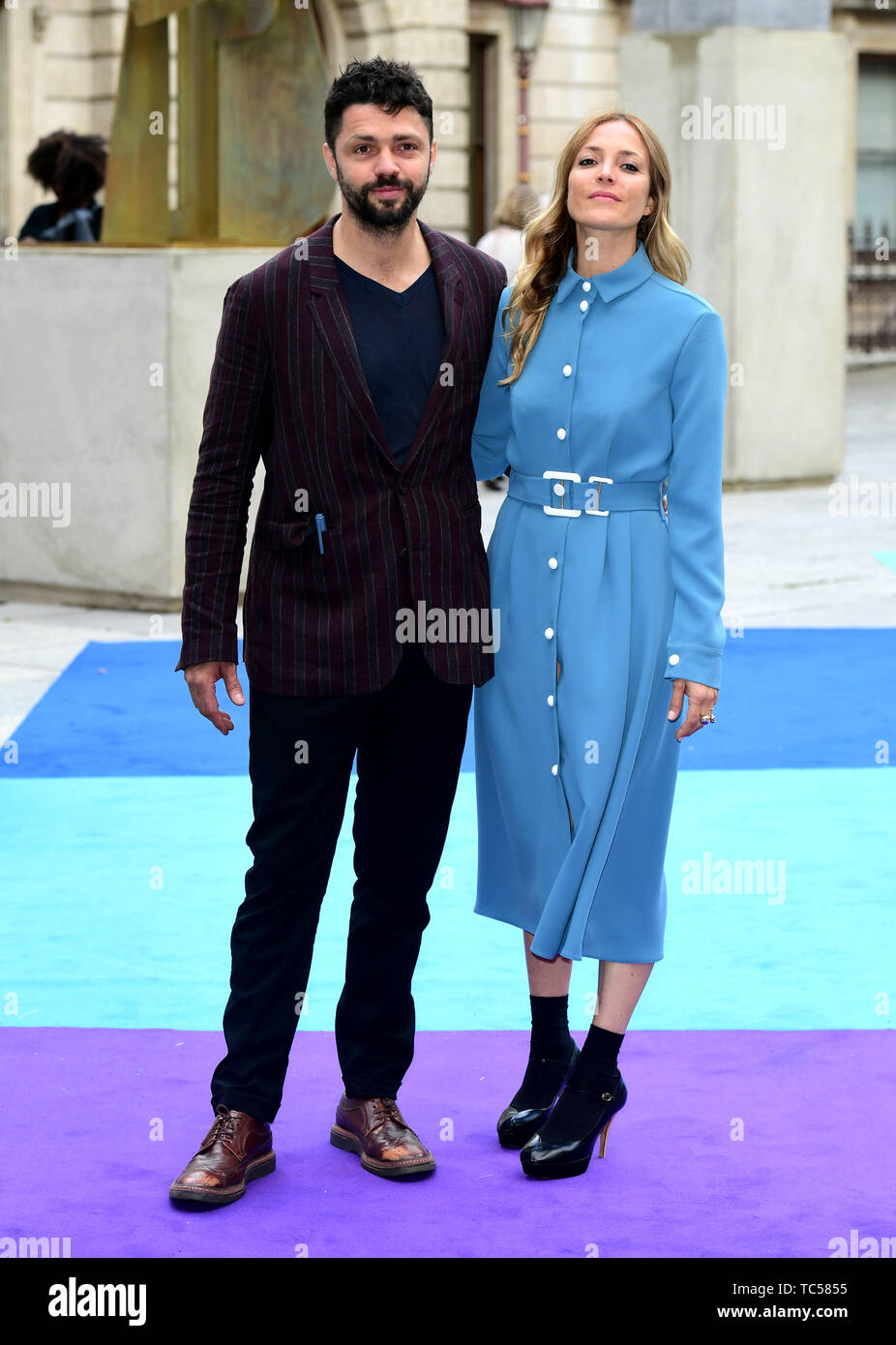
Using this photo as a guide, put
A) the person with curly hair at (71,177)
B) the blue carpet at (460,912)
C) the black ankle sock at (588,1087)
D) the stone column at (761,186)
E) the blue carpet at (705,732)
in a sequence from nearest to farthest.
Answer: the black ankle sock at (588,1087) < the blue carpet at (460,912) < the blue carpet at (705,732) < the person with curly hair at (71,177) < the stone column at (761,186)

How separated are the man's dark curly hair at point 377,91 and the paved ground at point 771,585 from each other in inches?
165

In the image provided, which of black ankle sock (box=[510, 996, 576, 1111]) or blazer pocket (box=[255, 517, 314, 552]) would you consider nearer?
blazer pocket (box=[255, 517, 314, 552])

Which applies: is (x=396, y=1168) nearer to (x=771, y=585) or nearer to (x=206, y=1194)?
(x=206, y=1194)

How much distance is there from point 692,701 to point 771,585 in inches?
265

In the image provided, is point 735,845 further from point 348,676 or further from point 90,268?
point 90,268

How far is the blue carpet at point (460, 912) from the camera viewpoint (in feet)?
15.3

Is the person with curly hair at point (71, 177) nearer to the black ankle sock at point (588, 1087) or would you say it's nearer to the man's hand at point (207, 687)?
the man's hand at point (207, 687)

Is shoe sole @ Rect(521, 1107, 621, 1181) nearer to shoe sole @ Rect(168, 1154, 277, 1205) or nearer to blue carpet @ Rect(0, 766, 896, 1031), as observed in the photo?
shoe sole @ Rect(168, 1154, 277, 1205)

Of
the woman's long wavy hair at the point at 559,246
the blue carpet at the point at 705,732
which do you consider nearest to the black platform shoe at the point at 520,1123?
the woman's long wavy hair at the point at 559,246

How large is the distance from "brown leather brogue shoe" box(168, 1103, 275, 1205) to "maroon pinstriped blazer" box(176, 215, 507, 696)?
79 centimetres

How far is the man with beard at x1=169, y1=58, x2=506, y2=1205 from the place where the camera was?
358cm

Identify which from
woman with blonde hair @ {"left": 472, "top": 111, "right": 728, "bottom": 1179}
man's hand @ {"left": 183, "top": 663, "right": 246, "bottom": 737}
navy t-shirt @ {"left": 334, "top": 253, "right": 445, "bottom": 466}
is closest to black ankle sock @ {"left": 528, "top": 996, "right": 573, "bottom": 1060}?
woman with blonde hair @ {"left": 472, "top": 111, "right": 728, "bottom": 1179}

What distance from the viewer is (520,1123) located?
12.7ft
